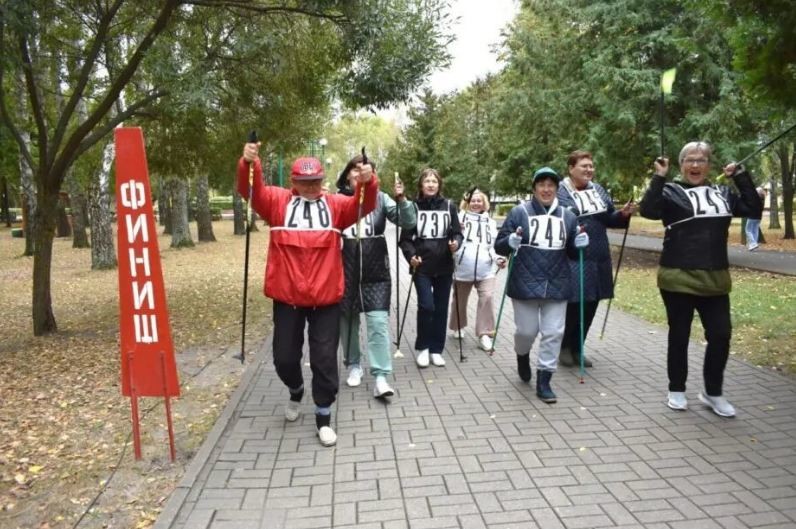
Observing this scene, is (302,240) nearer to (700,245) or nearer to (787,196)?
(700,245)

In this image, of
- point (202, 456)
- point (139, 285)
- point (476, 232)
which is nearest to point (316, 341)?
point (202, 456)

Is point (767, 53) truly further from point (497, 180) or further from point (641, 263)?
point (497, 180)

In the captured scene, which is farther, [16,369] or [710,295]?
[16,369]

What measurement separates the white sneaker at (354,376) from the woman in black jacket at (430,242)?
0.73 m

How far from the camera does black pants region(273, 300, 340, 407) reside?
4531mm

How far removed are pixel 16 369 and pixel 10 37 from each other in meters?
3.65

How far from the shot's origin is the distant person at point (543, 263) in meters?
5.31

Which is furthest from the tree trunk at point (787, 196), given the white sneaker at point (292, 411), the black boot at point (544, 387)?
the white sneaker at point (292, 411)

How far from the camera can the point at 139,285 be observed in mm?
4238

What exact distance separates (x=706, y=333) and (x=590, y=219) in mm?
1565

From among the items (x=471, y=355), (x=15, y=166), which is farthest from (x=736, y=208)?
(x=15, y=166)

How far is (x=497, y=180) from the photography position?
29750mm

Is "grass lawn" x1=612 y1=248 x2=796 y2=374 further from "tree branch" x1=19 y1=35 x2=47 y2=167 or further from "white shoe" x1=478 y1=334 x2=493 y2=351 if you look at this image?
"tree branch" x1=19 y1=35 x2=47 y2=167

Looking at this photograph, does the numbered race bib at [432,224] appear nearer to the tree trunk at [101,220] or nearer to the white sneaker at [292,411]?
the white sneaker at [292,411]
